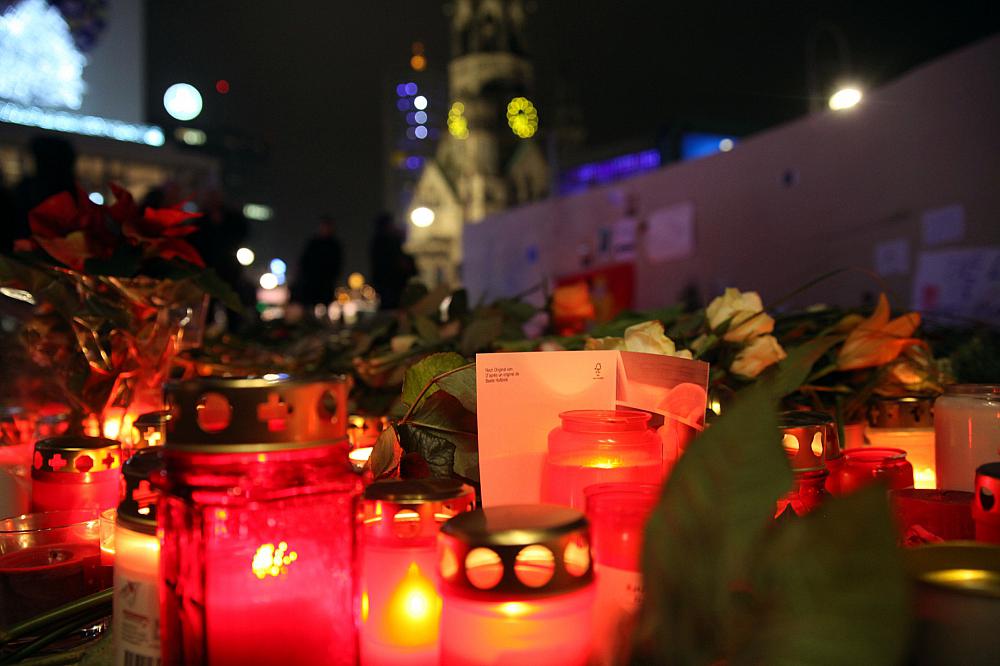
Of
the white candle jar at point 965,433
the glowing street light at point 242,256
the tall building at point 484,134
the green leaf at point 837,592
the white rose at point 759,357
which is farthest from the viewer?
the tall building at point 484,134

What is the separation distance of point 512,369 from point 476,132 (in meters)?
26.9

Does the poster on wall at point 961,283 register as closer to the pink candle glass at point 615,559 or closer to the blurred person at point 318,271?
the pink candle glass at point 615,559

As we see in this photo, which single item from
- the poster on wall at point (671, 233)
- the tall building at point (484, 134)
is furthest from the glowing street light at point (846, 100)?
the tall building at point (484, 134)

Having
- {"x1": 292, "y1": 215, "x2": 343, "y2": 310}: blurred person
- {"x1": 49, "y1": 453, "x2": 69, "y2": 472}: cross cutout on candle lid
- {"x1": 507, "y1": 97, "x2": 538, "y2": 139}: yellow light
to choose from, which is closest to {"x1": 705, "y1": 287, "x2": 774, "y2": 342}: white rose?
{"x1": 49, "y1": 453, "x2": 69, "y2": 472}: cross cutout on candle lid

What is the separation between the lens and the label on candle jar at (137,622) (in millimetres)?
427

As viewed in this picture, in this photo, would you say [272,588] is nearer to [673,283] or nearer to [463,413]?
[463,413]

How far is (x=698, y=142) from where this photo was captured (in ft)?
18.6

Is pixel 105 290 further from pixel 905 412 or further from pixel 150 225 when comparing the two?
pixel 905 412

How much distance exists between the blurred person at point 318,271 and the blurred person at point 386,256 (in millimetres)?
328

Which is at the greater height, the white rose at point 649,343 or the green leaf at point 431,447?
the white rose at point 649,343

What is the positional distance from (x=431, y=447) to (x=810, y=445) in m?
0.33

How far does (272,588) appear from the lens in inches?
15.9

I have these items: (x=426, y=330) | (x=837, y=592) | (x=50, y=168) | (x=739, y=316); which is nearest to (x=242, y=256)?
(x=50, y=168)

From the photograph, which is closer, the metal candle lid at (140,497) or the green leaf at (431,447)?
A: the metal candle lid at (140,497)
